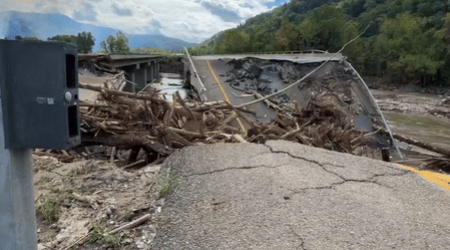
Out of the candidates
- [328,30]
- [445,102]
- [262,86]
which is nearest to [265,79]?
[262,86]

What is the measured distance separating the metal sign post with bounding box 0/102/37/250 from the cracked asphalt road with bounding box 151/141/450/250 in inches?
47.8

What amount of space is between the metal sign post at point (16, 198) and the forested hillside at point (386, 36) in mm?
23639

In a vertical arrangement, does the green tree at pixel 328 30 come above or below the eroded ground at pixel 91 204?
above

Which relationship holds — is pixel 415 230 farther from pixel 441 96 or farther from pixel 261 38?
pixel 261 38

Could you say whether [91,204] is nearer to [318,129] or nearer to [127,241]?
[127,241]

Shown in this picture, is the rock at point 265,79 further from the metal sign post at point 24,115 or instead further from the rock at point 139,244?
the metal sign post at point 24,115

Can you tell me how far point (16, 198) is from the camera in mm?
1640

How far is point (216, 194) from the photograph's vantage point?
3719mm

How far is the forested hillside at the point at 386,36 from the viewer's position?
2425 centimetres

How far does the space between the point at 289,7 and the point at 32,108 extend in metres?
47.2

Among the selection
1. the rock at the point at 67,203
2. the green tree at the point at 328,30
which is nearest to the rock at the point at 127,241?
the rock at the point at 67,203

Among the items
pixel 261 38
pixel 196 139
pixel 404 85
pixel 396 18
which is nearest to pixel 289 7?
pixel 261 38

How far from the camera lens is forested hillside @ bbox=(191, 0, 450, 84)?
24250 mm

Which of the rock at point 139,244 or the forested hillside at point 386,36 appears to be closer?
the rock at point 139,244
